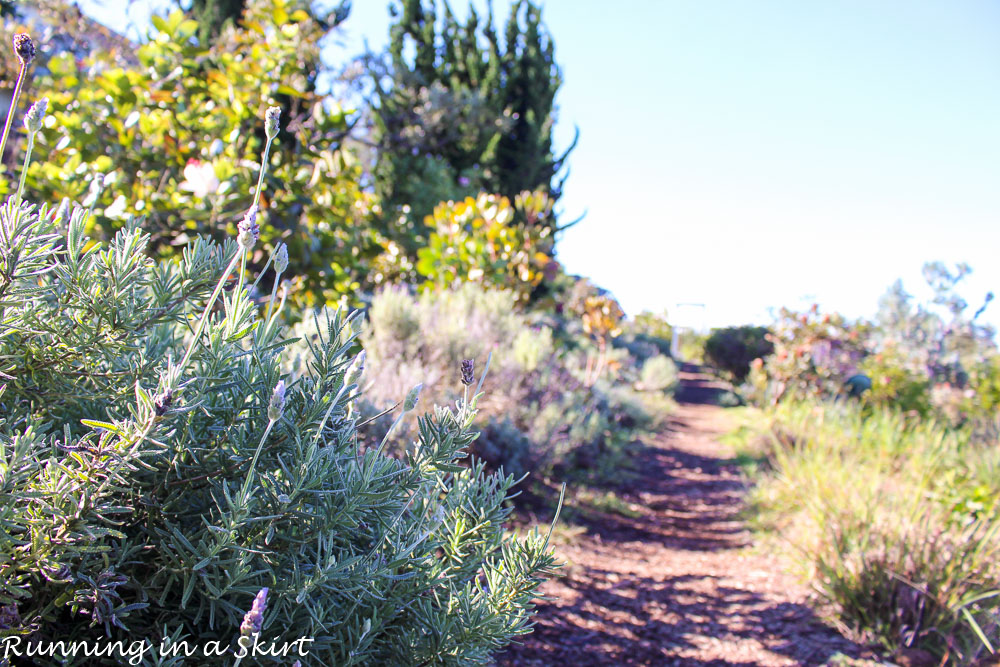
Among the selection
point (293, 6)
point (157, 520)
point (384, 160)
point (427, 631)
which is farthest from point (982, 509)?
point (384, 160)

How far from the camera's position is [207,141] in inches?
119

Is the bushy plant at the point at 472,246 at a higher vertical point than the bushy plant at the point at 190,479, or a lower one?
higher

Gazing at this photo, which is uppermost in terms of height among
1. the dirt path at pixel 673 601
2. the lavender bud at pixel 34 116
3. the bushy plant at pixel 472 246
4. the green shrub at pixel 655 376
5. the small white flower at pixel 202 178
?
the bushy plant at pixel 472 246

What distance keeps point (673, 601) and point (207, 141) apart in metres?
3.33

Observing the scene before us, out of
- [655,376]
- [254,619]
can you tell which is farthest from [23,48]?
[655,376]

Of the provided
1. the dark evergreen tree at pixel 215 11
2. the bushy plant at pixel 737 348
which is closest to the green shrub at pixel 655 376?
the bushy plant at pixel 737 348

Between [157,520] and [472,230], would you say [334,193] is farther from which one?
[157,520]

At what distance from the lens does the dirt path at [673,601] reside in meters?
2.53

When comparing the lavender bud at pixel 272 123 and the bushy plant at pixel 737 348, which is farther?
the bushy plant at pixel 737 348

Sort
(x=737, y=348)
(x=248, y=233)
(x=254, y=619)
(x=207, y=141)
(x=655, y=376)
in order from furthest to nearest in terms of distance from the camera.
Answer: (x=737, y=348) → (x=655, y=376) → (x=207, y=141) → (x=248, y=233) → (x=254, y=619)

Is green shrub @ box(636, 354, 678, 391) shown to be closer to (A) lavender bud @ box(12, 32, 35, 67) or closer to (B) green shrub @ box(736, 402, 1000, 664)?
(B) green shrub @ box(736, 402, 1000, 664)

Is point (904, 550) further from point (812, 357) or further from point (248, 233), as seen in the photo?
point (812, 357)

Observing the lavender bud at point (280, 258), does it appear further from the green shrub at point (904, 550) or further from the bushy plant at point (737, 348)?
the bushy plant at point (737, 348)

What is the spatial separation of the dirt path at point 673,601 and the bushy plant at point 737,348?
11.8m
